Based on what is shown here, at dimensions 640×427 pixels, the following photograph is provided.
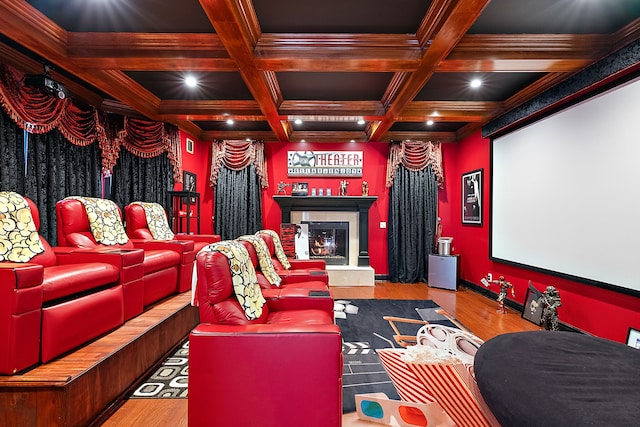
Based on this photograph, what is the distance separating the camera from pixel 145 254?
3176 millimetres

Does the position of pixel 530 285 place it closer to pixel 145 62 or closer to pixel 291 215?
pixel 291 215

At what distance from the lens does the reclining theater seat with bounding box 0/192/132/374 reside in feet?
5.41

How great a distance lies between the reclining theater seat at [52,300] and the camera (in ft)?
5.41

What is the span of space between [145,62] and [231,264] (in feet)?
7.53

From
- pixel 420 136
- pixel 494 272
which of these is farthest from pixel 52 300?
pixel 420 136

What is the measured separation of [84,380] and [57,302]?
0.55 metres

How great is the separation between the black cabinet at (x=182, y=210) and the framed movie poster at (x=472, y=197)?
4.50 meters

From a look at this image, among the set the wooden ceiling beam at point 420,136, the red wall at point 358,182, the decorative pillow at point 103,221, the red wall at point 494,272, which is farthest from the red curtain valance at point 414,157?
the decorative pillow at point 103,221

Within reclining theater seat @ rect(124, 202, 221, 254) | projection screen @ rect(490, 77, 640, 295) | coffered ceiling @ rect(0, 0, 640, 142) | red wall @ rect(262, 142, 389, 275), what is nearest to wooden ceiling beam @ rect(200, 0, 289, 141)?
coffered ceiling @ rect(0, 0, 640, 142)

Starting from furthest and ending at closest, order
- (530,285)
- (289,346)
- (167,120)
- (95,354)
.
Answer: (167,120)
(530,285)
(95,354)
(289,346)

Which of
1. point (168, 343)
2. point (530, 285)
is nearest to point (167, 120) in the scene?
point (168, 343)

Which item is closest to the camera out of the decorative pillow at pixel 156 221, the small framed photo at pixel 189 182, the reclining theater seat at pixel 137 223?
the reclining theater seat at pixel 137 223

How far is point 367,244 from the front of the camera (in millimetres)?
5734

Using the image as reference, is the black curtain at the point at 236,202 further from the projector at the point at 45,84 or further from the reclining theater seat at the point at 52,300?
A: the reclining theater seat at the point at 52,300
